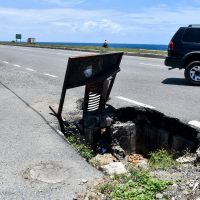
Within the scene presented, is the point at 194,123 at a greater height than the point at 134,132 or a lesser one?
greater

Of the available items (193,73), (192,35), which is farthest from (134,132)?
(192,35)

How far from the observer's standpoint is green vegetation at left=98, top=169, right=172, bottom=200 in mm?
4441

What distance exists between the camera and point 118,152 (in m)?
8.02

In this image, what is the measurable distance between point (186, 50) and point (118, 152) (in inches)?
286

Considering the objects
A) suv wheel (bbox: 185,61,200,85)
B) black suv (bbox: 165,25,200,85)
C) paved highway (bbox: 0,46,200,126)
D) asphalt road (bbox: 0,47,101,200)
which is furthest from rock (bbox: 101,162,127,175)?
black suv (bbox: 165,25,200,85)

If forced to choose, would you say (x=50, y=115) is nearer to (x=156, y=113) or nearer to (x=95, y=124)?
(x=95, y=124)

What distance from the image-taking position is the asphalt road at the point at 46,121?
510 centimetres

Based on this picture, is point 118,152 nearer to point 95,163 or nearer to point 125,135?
point 125,135

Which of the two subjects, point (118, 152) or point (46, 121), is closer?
point (118, 152)

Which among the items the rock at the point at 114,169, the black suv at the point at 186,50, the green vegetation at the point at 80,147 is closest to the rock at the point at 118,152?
the green vegetation at the point at 80,147

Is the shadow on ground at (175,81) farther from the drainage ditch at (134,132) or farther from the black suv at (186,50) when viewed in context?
the drainage ditch at (134,132)

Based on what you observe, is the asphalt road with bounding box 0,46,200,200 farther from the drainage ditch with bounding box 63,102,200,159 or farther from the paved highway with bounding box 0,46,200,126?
the drainage ditch with bounding box 63,102,200,159

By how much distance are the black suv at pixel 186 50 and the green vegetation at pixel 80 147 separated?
7.48m

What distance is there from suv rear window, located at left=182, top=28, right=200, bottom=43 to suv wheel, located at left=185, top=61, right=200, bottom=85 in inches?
33.3
